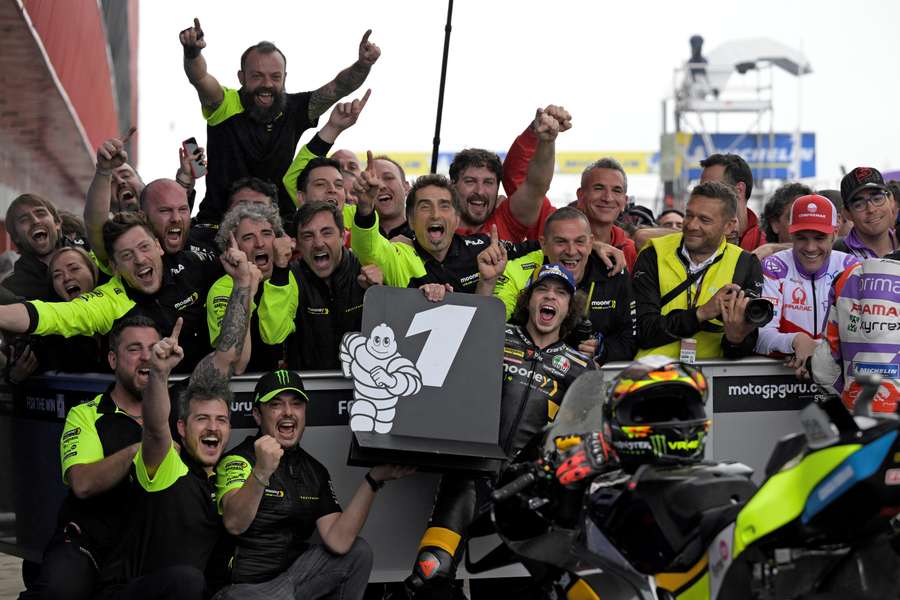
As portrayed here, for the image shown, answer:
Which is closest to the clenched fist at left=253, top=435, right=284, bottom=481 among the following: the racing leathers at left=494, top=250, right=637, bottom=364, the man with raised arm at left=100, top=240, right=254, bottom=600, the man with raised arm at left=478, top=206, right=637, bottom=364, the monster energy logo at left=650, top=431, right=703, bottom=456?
the man with raised arm at left=100, top=240, right=254, bottom=600

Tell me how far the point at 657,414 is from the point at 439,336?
2.27 metres

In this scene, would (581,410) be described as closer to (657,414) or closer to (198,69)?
(657,414)

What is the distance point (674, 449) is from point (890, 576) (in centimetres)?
82

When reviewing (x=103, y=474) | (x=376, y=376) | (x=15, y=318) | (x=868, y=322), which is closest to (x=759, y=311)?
(x=868, y=322)

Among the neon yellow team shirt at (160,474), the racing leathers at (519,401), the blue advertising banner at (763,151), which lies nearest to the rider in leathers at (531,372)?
the racing leathers at (519,401)

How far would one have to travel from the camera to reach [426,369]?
638 cm

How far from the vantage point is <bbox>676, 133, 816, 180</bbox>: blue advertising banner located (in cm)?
6431

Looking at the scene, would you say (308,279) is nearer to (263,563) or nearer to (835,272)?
(263,563)

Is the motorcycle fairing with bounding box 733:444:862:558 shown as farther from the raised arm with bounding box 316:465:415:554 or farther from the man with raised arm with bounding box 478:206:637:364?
the man with raised arm with bounding box 478:206:637:364

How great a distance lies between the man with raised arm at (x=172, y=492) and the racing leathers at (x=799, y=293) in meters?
3.02

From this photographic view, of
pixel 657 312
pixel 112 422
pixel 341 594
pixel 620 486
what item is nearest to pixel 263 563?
pixel 341 594

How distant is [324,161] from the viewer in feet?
26.5

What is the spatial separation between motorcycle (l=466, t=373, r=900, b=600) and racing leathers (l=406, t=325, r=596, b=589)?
859mm

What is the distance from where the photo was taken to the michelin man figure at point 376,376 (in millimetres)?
6195
